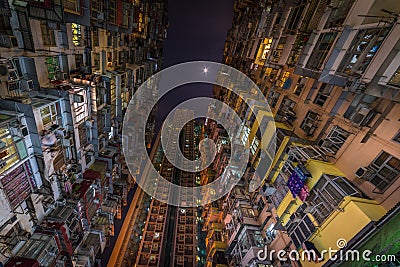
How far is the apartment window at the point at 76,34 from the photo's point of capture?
1356cm

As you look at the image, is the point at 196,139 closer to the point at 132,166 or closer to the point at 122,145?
the point at 132,166

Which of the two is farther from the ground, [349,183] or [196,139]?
[349,183]

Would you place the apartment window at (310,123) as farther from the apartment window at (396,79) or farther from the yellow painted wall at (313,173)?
the apartment window at (396,79)

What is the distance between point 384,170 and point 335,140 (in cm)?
370

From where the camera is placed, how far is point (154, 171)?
47438mm

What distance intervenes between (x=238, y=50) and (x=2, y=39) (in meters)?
35.3

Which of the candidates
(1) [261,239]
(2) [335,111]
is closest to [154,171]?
(1) [261,239]

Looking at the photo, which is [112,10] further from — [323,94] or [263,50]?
[323,94]

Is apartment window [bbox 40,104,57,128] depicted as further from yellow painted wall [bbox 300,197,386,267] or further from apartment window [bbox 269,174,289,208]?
yellow painted wall [bbox 300,197,386,267]

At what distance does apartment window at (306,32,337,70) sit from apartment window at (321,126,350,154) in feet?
17.8

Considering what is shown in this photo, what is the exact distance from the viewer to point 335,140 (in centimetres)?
1252

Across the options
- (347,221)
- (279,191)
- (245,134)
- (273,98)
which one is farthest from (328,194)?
(245,134)

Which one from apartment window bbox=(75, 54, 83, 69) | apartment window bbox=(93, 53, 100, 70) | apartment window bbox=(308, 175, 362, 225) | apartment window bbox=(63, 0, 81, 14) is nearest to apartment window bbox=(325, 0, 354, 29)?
apartment window bbox=(308, 175, 362, 225)

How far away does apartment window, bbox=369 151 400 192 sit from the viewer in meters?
8.73
